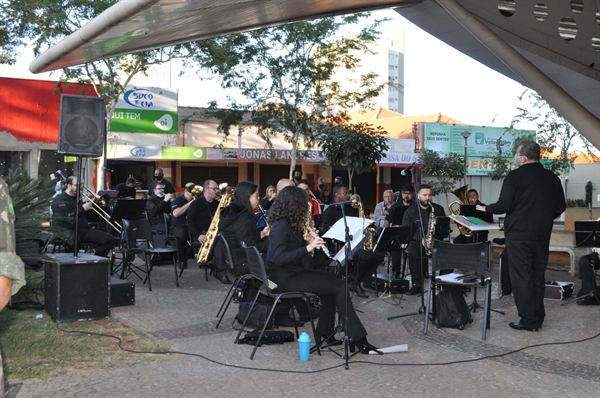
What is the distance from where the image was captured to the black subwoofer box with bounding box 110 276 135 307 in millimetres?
8297

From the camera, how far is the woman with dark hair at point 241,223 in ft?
24.8

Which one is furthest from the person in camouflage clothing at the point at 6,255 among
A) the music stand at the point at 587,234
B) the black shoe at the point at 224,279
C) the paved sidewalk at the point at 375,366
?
the black shoe at the point at 224,279

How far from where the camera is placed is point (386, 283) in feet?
31.3

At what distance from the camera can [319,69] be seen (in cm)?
2309

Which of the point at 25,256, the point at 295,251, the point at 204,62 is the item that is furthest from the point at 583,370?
the point at 204,62

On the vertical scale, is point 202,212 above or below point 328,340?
above

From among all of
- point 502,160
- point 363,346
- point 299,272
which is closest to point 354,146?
point 299,272

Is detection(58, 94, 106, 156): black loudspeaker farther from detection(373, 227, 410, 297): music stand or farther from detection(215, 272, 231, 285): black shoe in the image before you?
detection(373, 227, 410, 297): music stand

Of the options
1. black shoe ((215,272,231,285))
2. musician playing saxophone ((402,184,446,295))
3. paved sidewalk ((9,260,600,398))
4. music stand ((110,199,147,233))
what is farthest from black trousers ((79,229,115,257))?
musician playing saxophone ((402,184,446,295))

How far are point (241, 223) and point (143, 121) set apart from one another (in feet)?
74.1

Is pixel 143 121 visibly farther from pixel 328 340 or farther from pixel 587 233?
pixel 328 340

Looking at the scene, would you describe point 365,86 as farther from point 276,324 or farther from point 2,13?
point 276,324

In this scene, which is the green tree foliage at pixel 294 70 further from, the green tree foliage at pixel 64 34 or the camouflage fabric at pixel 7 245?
the camouflage fabric at pixel 7 245

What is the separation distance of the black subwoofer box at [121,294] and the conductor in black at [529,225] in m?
4.52
